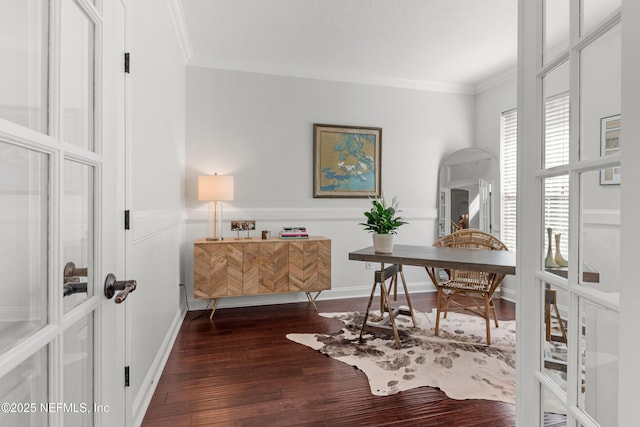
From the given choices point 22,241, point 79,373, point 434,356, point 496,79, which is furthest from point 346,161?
Result: point 22,241

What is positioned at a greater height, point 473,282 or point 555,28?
point 555,28

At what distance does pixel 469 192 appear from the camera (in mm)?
4316

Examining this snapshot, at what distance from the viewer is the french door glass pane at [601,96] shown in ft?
2.21

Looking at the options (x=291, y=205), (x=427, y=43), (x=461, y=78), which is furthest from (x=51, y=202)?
(x=461, y=78)

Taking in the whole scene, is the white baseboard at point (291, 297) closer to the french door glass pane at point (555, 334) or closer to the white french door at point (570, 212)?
the white french door at point (570, 212)

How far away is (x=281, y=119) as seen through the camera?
395cm

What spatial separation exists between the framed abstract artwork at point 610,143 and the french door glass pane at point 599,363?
28 centimetres

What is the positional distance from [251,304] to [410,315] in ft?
5.82

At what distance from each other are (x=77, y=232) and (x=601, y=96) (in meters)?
1.27

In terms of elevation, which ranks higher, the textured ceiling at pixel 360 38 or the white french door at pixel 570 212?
the textured ceiling at pixel 360 38

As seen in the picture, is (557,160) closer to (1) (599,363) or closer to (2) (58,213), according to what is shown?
(1) (599,363)

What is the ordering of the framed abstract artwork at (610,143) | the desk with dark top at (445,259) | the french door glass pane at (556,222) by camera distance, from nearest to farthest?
the framed abstract artwork at (610,143), the french door glass pane at (556,222), the desk with dark top at (445,259)

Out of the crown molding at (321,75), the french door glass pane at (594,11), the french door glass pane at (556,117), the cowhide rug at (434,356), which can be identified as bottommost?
the cowhide rug at (434,356)

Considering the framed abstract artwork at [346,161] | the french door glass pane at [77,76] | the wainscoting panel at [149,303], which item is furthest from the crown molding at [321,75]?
the french door glass pane at [77,76]
